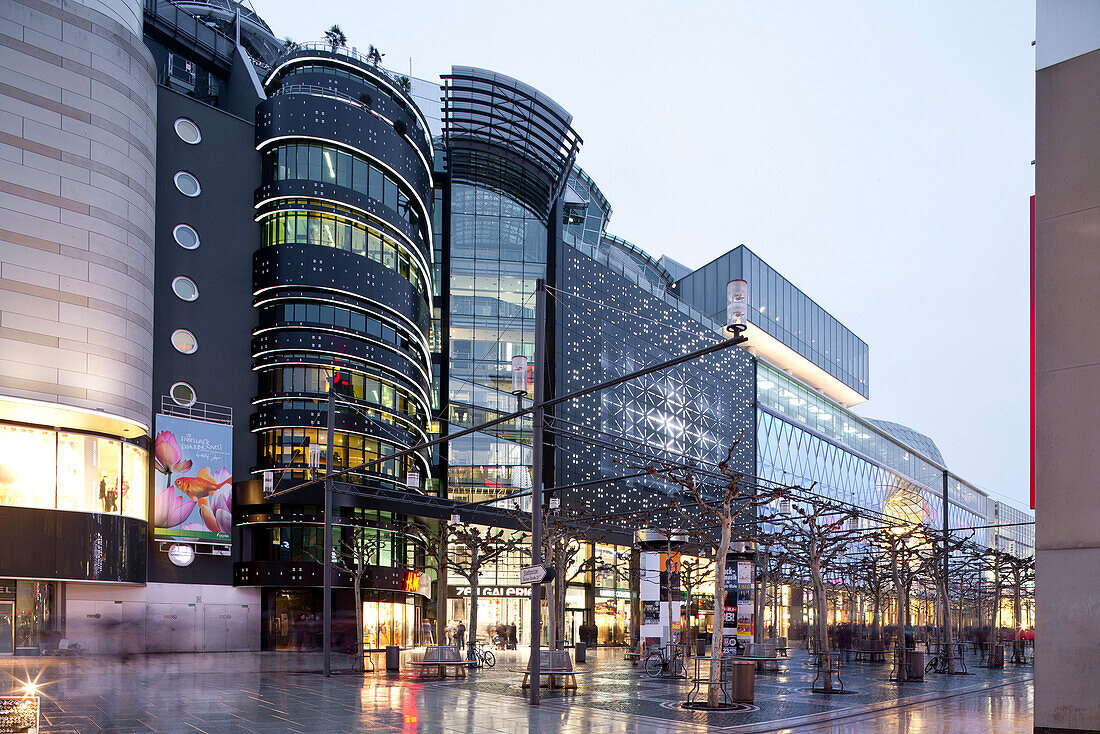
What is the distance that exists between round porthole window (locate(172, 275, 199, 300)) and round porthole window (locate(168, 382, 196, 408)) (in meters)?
4.92

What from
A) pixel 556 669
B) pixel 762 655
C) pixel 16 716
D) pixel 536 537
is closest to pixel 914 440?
pixel 762 655

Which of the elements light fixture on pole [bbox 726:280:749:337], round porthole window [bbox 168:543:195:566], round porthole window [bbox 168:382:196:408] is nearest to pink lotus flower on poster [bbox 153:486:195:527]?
round porthole window [bbox 168:543:195:566]

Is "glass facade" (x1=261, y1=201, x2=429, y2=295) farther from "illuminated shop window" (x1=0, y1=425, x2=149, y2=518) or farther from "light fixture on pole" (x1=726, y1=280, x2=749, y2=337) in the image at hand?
"light fixture on pole" (x1=726, y1=280, x2=749, y2=337)

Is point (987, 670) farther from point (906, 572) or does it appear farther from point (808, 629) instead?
point (808, 629)

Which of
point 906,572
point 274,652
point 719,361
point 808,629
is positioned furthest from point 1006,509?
point 274,652

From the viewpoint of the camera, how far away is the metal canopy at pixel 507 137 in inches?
2466

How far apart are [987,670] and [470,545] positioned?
23.0 meters

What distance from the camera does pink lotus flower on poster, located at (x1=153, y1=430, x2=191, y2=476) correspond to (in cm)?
4753

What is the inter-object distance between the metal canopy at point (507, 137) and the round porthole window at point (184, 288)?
2140 cm

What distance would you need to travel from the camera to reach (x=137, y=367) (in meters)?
44.8

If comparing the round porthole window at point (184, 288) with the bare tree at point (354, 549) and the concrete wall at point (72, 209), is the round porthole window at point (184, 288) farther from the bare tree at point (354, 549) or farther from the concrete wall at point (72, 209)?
the bare tree at point (354, 549)

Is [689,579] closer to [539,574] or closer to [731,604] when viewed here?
[731,604]

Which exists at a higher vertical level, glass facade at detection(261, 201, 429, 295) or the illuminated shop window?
glass facade at detection(261, 201, 429, 295)

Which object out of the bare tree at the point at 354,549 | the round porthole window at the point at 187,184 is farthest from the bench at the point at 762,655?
the round porthole window at the point at 187,184
